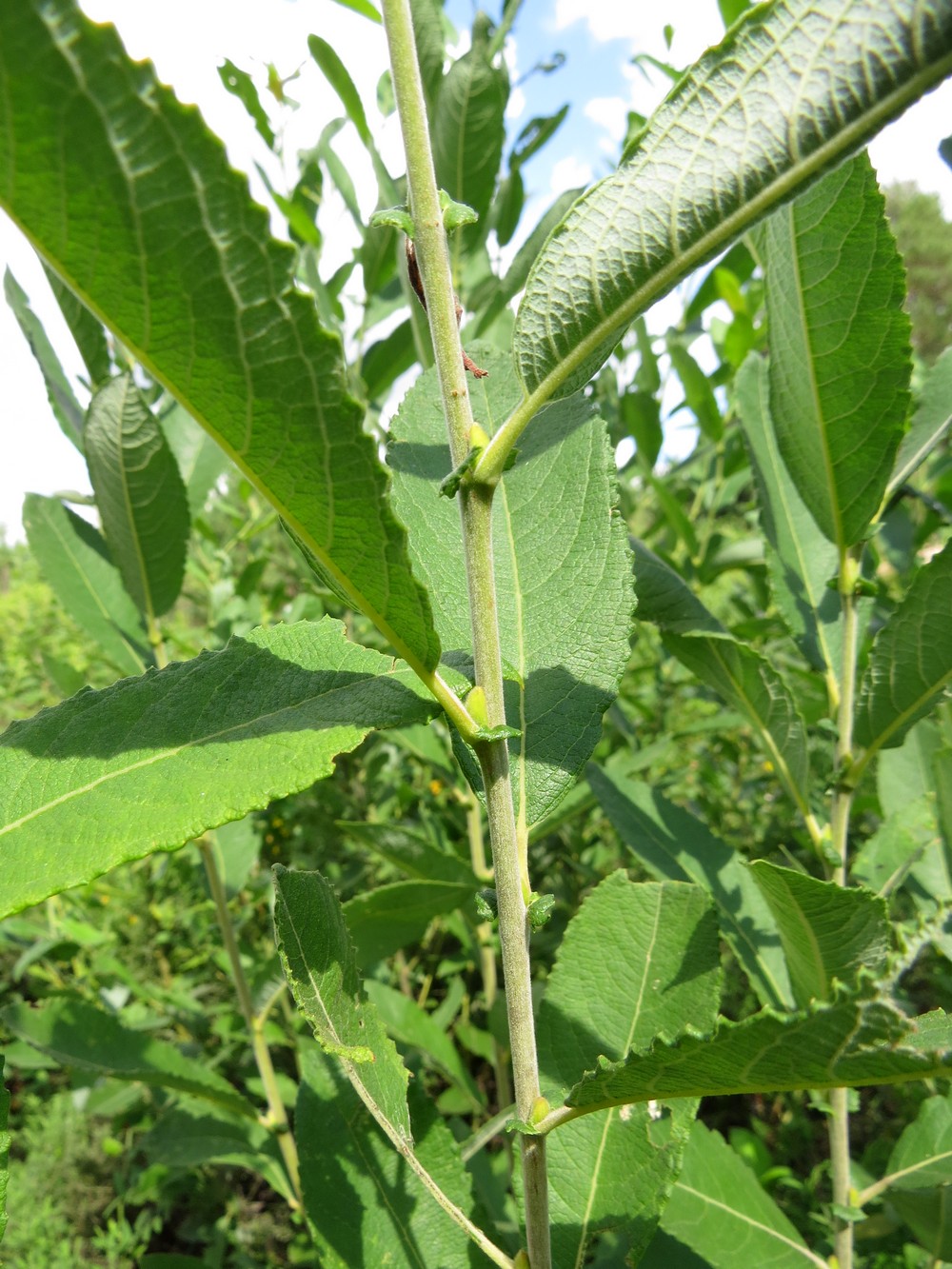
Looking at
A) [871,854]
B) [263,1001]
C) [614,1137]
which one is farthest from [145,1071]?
[871,854]

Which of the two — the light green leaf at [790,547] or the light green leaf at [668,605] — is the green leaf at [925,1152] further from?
the light green leaf at [668,605]

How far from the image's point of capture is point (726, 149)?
624mm

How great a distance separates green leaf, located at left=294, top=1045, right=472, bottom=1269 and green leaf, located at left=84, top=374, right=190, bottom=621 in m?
0.95

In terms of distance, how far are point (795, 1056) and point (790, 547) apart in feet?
3.42

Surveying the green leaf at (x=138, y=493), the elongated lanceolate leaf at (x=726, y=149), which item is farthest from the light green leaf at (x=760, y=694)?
the green leaf at (x=138, y=493)

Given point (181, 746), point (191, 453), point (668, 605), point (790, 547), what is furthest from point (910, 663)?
point (191, 453)

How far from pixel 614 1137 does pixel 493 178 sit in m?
1.77

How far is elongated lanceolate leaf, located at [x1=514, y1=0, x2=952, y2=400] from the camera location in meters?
A: 0.57

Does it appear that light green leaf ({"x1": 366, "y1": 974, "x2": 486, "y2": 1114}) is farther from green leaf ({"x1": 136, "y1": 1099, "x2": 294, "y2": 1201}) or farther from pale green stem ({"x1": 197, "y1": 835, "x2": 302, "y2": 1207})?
green leaf ({"x1": 136, "y1": 1099, "x2": 294, "y2": 1201})

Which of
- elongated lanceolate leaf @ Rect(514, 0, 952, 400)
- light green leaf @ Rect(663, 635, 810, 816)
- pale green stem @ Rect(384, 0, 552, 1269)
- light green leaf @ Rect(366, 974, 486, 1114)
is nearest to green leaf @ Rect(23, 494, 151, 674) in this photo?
light green leaf @ Rect(366, 974, 486, 1114)

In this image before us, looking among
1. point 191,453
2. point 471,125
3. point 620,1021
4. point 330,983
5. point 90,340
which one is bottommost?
point 620,1021

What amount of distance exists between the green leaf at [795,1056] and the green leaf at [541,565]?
27cm

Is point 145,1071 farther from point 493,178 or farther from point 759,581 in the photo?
point 759,581

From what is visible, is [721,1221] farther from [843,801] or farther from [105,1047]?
[105,1047]
